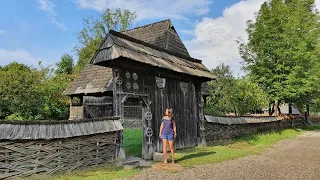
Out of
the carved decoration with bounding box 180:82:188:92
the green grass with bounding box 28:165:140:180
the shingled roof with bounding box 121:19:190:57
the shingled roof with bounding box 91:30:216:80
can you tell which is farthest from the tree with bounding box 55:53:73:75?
the green grass with bounding box 28:165:140:180

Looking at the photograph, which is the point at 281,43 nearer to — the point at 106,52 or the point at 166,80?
the point at 166,80

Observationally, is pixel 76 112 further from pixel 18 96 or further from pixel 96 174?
pixel 96 174

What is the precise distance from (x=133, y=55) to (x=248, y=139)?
1023 cm

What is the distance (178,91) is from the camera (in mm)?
11938

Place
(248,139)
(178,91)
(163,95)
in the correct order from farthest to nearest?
(248,139) < (178,91) < (163,95)

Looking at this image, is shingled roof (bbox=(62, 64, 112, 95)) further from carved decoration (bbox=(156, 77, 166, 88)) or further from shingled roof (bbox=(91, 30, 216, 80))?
shingled roof (bbox=(91, 30, 216, 80))

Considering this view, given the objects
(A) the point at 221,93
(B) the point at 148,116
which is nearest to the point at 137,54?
(B) the point at 148,116

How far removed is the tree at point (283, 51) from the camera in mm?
21500

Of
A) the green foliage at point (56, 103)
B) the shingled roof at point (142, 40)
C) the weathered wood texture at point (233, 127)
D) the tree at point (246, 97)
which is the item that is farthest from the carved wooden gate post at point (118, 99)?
the tree at point (246, 97)

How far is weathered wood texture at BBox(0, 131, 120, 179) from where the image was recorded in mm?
6484

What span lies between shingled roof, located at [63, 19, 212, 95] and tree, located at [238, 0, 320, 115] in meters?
8.26

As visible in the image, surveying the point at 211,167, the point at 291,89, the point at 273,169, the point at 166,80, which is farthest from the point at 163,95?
the point at 291,89

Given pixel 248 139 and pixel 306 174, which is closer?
pixel 306 174

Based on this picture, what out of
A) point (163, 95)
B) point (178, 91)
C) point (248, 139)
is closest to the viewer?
point (163, 95)
